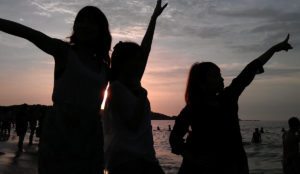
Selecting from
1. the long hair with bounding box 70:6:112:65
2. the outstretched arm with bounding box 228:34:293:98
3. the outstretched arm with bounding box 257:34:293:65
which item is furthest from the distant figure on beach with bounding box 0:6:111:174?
the outstretched arm with bounding box 257:34:293:65

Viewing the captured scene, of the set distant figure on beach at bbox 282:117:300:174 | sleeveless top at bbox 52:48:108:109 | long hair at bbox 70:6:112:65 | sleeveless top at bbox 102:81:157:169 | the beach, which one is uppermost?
long hair at bbox 70:6:112:65

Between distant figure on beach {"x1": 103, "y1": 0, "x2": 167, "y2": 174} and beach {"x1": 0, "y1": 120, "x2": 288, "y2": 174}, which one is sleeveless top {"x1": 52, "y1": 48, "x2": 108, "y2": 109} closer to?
distant figure on beach {"x1": 103, "y1": 0, "x2": 167, "y2": 174}

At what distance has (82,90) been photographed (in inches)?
105

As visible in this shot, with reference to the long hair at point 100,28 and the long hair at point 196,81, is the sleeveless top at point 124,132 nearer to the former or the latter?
→ the long hair at point 100,28

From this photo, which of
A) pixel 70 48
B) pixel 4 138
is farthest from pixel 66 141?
pixel 4 138

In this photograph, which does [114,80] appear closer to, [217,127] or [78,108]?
[78,108]

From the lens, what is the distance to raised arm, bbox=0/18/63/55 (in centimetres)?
243

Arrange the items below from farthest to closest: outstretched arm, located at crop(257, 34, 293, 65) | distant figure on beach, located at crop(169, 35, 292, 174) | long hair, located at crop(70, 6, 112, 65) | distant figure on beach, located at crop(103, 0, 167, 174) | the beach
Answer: the beach → outstretched arm, located at crop(257, 34, 293, 65) → distant figure on beach, located at crop(169, 35, 292, 174) → distant figure on beach, located at crop(103, 0, 167, 174) → long hair, located at crop(70, 6, 112, 65)

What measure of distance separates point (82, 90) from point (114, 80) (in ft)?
1.88

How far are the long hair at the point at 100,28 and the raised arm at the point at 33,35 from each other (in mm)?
256

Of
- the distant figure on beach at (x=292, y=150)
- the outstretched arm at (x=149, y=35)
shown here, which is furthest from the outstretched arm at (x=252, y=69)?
the distant figure on beach at (x=292, y=150)

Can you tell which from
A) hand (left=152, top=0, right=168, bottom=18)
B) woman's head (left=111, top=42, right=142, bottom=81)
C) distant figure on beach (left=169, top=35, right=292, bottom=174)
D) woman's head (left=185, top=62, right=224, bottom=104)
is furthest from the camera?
woman's head (left=185, top=62, right=224, bottom=104)

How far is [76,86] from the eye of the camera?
264 centimetres

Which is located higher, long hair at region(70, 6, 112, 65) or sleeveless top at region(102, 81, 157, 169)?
long hair at region(70, 6, 112, 65)
